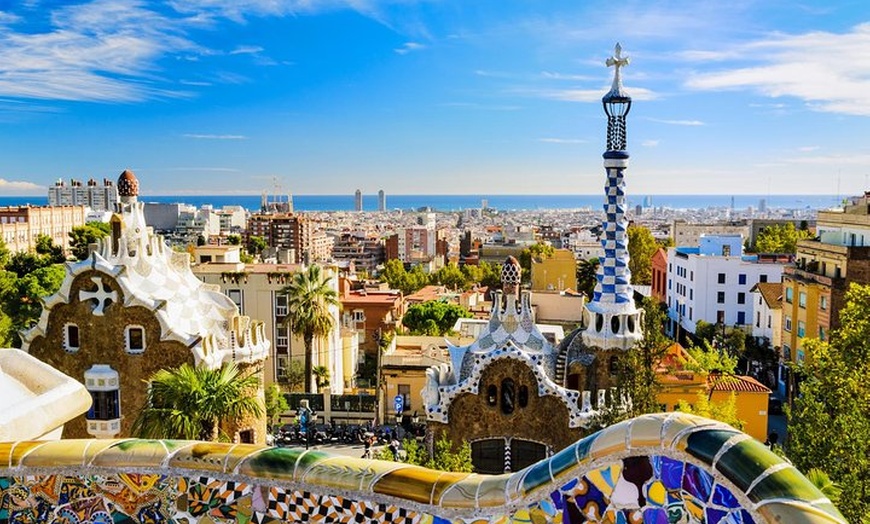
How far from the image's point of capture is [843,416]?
43.3 ft

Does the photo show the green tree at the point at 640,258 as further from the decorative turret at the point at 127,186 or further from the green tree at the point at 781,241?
the decorative turret at the point at 127,186

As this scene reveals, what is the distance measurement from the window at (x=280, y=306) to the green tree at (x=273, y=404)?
22.0 ft

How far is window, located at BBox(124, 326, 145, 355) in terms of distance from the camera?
21641 millimetres

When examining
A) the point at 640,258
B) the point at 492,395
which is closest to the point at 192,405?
the point at 492,395

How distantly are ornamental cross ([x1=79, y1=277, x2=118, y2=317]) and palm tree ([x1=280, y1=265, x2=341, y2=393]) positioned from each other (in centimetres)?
980

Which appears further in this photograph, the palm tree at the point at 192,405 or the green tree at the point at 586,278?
the green tree at the point at 586,278

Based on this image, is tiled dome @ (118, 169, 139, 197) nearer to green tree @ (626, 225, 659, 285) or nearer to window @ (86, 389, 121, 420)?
window @ (86, 389, 121, 420)

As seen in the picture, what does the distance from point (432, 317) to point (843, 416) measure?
1331 inches

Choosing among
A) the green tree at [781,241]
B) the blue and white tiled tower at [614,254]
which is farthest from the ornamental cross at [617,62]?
the green tree at [781,241]

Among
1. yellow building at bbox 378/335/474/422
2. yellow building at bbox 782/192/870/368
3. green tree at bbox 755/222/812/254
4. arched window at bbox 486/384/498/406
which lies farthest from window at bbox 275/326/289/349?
green tree at bbox 755/222/812/254

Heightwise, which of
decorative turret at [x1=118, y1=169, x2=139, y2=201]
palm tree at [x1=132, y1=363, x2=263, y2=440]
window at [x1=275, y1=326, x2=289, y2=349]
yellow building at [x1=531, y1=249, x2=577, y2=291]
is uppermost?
decorative turret at [x1=118, y1=169, x2=139, y2=201]

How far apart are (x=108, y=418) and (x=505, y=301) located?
11.7 metres

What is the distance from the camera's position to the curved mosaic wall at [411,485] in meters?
3.63

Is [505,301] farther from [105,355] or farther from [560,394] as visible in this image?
[105,355]
